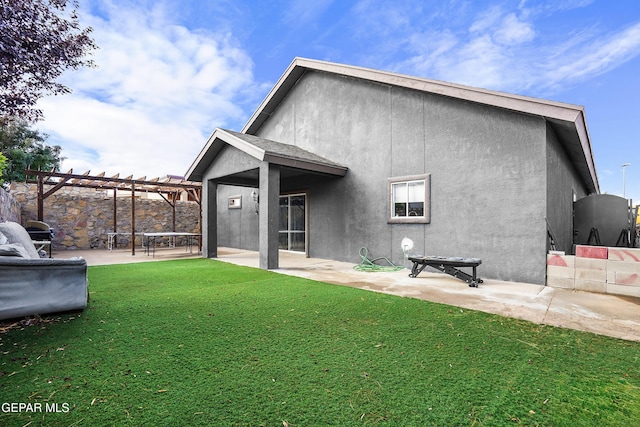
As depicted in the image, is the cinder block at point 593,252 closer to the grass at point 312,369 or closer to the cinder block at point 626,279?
the cinder block at point 626,279

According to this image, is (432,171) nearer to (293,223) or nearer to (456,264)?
(456,264)

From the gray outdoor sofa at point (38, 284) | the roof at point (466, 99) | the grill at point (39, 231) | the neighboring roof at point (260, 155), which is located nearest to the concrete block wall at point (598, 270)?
the roof at point (466, 99)

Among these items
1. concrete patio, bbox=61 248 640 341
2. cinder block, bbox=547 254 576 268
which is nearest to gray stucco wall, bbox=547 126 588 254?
cinder block, bbox=547 254 576 268

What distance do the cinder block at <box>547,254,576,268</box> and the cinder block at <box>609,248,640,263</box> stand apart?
1.71 ft

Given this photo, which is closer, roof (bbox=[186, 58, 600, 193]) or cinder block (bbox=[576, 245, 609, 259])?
cinder block (bbox=[576, 245, 609, 259])

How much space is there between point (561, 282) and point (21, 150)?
2060cm

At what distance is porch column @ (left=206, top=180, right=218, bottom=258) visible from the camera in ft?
31.9

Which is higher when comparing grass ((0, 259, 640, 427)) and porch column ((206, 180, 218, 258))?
porch column ((206, 180, 218, 258))

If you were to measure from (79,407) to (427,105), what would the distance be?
766cm

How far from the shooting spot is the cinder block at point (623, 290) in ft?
16.1

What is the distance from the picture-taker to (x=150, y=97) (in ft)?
50.5

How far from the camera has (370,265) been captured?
8078 mm

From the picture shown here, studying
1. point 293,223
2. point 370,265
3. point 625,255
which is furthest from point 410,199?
point 293,223

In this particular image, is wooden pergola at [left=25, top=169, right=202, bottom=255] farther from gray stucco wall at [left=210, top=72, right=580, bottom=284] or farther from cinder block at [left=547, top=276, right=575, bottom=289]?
cinder block at [left=547, top=276, right=575, bottom=289]
